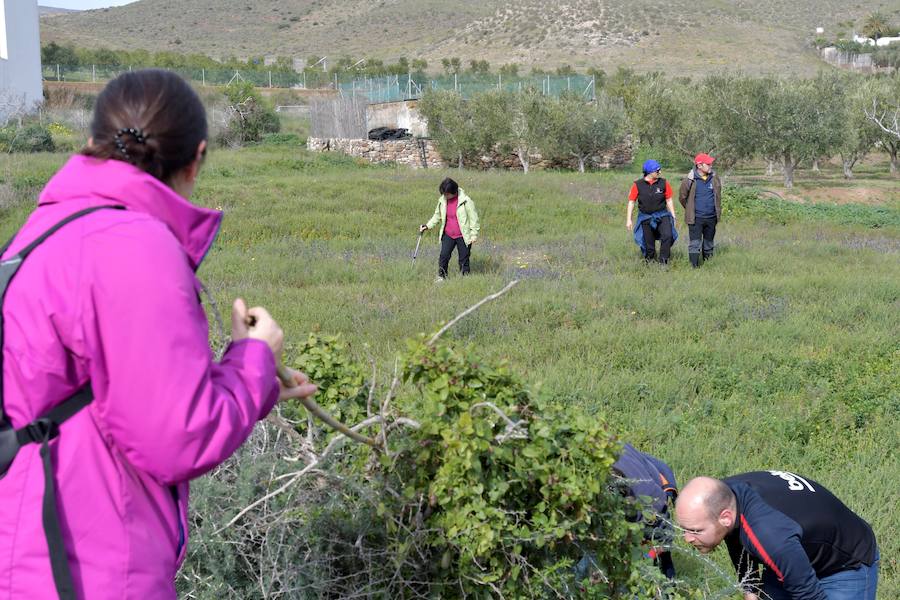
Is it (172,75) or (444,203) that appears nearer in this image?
(172,75)

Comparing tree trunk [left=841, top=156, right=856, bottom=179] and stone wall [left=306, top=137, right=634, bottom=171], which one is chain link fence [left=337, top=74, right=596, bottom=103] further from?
tree trunk [left=841, top=156, right=856, bottom=179]

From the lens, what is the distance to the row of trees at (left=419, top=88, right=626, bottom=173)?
34062 mm

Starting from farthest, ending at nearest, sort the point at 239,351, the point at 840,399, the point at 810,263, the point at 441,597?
the point at 810,263 → the point at 840,399 → the point at 441,597 → the point at 239,351

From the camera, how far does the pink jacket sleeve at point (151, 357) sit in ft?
5.37

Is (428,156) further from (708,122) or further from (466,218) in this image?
(466,218)

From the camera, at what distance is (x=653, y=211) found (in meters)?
12.6

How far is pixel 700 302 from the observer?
10.1m

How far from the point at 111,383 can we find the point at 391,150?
34.5 m

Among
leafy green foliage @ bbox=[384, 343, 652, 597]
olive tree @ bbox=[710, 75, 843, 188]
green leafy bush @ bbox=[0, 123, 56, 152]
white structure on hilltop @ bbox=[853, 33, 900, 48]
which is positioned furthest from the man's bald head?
white structure on hilltop @ bbox=[853, 33, 900, 48]

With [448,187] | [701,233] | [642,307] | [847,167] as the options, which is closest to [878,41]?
[847,167]

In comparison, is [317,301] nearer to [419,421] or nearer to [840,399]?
[840,399]

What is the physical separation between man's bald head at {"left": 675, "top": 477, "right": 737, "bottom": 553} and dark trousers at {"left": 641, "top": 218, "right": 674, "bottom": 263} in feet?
31.2

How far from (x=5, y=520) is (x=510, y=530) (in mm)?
1559

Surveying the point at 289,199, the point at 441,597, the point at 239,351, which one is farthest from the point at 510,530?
the point at 289,199
